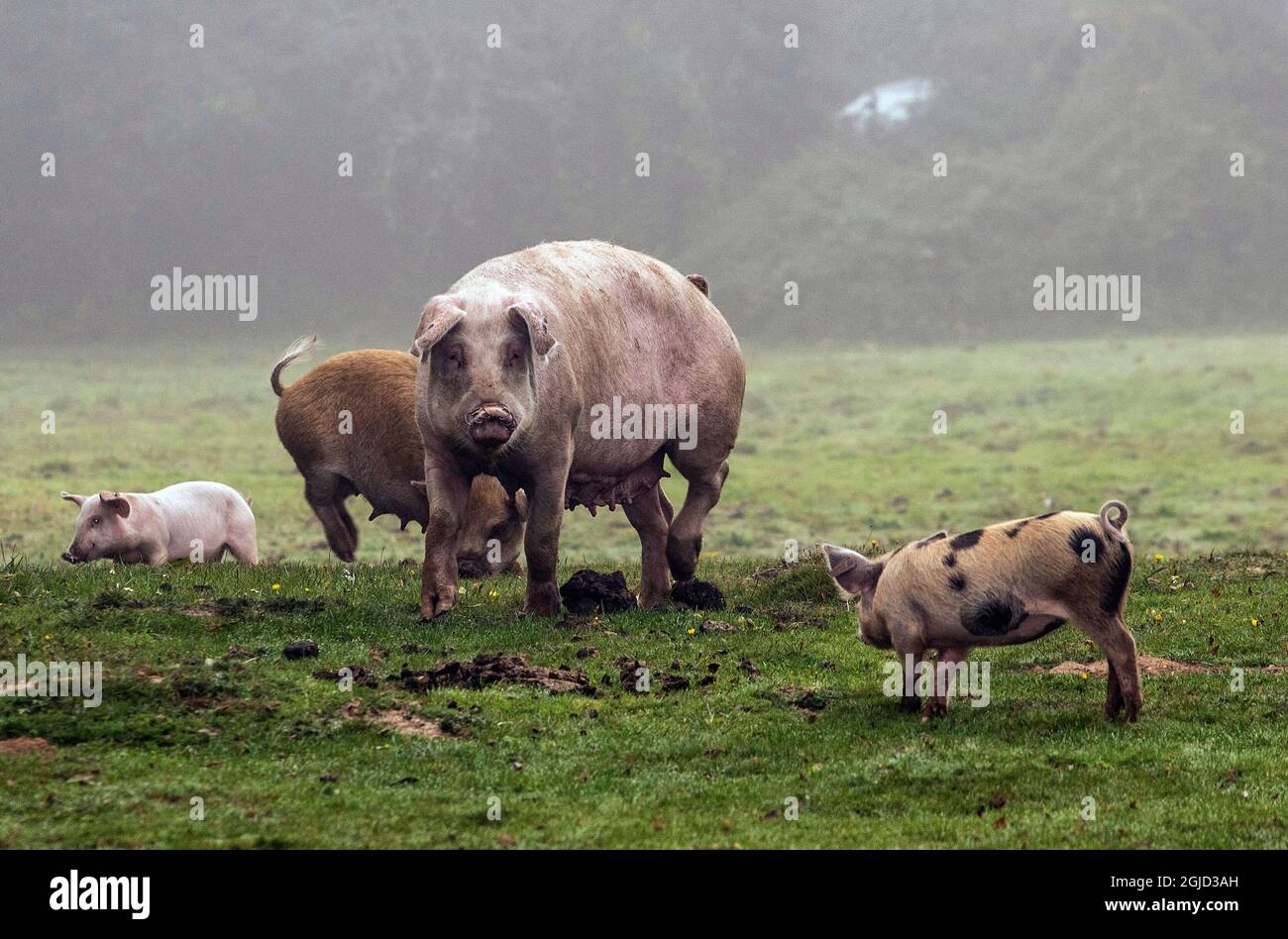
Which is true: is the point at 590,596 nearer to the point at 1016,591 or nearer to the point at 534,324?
the point at 534,324

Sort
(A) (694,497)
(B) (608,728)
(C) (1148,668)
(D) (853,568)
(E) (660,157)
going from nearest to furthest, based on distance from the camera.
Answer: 1. (B) (608,728)
2. (D) (853,568)
3. (C) (1148,668)
4. (A) (694,497)
5. (E) (660,157)

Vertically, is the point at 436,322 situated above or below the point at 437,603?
above

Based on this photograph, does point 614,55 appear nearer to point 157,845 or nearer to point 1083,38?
point 1083,38

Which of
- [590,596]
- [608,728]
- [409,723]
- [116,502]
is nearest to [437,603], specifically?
[590,596]

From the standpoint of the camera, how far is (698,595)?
15.8 meters

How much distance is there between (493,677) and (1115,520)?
4528mm

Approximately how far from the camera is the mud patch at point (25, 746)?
1009 centimetres

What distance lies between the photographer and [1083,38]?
95750 mm

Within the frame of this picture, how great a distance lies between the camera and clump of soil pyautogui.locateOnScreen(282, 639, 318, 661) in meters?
12.4

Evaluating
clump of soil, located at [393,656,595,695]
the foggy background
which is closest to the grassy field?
clump of soil, located at [393,656,595,695]
